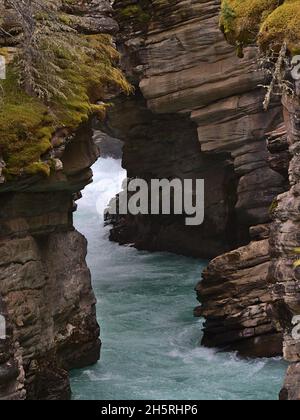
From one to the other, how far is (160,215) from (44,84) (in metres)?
18.5

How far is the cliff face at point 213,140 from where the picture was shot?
76.7ft

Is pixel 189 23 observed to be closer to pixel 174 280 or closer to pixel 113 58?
pixel 113 58

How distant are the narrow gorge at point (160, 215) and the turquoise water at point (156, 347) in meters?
0.08

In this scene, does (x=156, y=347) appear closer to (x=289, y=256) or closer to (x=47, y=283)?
(x=47, y=283)

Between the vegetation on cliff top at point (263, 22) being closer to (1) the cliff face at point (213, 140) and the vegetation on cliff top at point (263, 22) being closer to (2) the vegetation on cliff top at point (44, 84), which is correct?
(1) the cliff face at point (213, 140)

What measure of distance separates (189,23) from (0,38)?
10.4 m

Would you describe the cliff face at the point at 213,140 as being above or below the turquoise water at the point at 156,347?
above

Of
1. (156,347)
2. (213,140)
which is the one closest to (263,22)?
(156,347)

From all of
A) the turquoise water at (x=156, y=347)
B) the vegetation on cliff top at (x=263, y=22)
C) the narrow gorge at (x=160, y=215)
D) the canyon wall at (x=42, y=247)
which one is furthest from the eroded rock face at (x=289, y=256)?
the canyon wall at (x=42, y=247)

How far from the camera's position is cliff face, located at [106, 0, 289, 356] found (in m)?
23.4

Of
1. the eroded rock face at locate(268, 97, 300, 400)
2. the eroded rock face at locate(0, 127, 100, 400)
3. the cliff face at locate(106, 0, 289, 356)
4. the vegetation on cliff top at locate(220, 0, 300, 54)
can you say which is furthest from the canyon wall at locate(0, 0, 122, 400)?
the eroded rock face at locate(268, 97, 300, 400)

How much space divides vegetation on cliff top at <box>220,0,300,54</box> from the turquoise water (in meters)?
9.03
